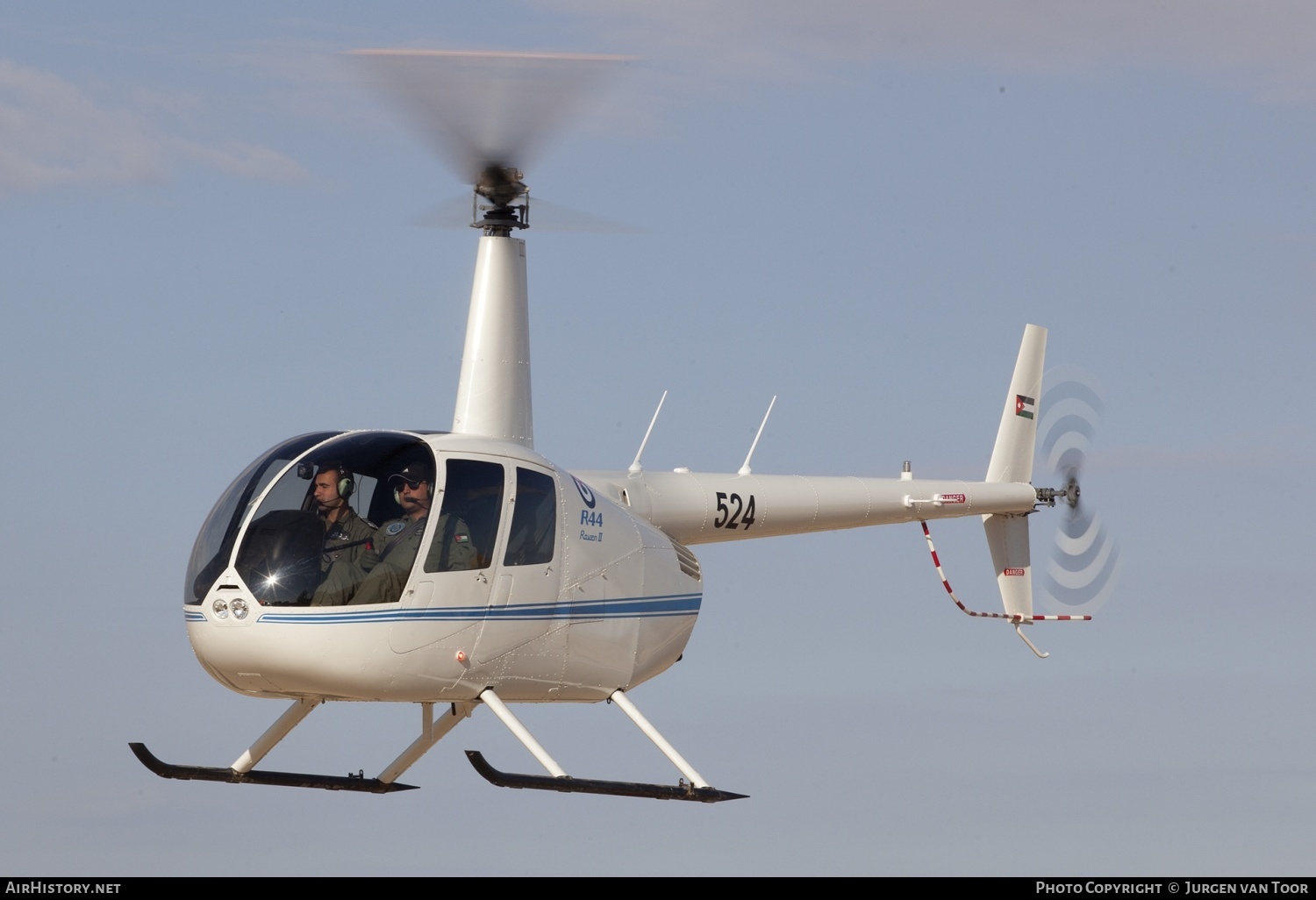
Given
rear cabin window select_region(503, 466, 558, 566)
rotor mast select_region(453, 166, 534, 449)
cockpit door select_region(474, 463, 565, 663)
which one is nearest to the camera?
cockpit door select_region(474, 463, 565, 663)

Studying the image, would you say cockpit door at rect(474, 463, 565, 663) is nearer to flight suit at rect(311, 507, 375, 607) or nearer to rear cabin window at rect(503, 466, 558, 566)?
rear cabin window at rect(503, 466, 558, 566)

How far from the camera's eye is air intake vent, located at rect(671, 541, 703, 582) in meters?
19.7

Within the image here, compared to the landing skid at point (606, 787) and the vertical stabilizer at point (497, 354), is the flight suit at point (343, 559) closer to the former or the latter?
the landing skid at point (606, 787)

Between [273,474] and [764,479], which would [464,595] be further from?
[764,479]

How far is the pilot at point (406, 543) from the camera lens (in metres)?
16.1

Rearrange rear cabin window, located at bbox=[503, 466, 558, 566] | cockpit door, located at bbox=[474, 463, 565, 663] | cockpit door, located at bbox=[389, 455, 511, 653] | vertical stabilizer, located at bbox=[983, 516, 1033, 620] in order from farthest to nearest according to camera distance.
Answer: vertical stabilizer, located at bbox=[983, 516, 1033, 620]
rear cabin window, located at bbox=[503, 466, 558, 566]
cockpit door, located at bbox=[474, 463, 565, 663]
cockpit door, located at bbox=[389, 455, 511, 653]

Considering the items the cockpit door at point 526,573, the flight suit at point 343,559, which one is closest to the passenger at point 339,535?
the flight suit at point 343,559

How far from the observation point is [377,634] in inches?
634

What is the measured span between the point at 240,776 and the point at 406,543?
134 inches

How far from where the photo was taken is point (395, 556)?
53.3 ft

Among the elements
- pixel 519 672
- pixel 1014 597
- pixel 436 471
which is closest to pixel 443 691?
pixel 519 672

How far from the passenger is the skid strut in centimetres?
182

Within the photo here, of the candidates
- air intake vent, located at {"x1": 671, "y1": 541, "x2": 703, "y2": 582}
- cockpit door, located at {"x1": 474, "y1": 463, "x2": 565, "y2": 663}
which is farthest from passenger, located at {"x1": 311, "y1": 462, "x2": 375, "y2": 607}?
air intake vent, located at {"x1": 671, "y1": 541, "x2": 703, "y2": 582}

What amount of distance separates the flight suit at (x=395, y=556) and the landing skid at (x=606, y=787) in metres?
2.11
